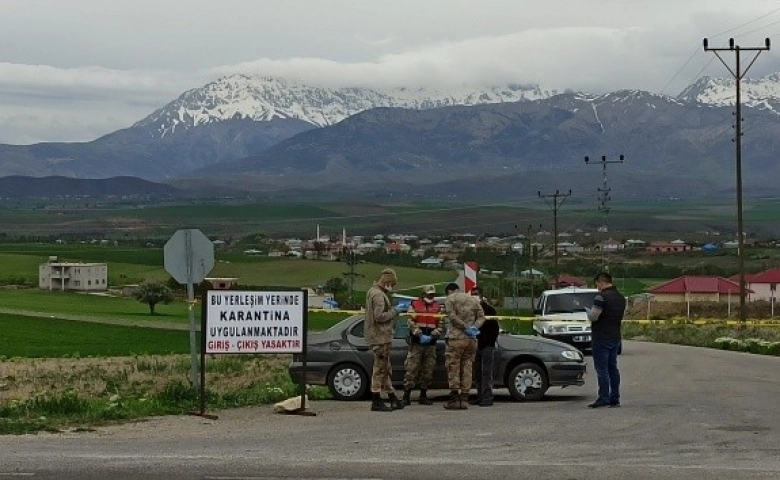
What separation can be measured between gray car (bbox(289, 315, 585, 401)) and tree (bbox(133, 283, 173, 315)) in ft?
220

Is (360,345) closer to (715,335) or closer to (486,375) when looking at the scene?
(486,375)

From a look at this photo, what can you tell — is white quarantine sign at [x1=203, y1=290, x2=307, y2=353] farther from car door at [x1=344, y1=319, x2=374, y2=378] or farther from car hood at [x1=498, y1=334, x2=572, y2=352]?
car hood at [x1=498, y1=334, x2=572, y2=352]

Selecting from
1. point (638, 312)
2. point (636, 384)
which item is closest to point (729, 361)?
point (636, 384)

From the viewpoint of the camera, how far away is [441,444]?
1518 centimetres

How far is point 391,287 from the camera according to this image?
18.9m

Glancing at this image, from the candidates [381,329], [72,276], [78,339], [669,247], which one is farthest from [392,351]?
[669,247]

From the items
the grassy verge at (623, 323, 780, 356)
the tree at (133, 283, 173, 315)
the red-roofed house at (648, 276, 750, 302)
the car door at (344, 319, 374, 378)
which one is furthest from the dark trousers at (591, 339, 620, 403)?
the red-roofed house at (648, 276, 750, 302)

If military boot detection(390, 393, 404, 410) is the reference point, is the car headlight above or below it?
above

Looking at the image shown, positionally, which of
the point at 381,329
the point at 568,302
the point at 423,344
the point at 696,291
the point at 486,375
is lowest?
the point at 696,291

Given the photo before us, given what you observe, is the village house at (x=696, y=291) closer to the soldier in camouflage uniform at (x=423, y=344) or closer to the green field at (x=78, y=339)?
the green field at (x=78, y=339)

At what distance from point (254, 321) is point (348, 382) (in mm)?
2922

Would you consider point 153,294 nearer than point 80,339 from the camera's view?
No

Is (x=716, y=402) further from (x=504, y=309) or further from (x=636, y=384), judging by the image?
(x=504, y=309)

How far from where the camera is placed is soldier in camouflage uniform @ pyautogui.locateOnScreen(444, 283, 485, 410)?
63.0ft
